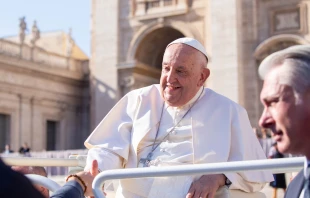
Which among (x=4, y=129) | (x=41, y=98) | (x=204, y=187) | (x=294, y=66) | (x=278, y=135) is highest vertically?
(x=294, y=66)

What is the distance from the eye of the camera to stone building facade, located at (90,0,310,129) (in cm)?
2111

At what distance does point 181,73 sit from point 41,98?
2326cm

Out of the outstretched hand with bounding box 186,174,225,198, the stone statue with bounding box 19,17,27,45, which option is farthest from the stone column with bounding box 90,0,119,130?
the outstretched hand with bounding box 186,174,225,198

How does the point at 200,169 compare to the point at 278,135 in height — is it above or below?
below

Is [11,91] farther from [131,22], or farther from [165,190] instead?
[165,190]

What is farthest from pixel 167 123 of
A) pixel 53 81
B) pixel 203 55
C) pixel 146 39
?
pixel 53 81

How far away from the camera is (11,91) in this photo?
82.9ft

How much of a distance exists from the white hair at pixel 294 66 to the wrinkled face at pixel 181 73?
1952 millimetres

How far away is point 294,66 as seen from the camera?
5.99 feet

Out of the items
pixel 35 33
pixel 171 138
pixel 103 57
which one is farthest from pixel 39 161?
pixel 35 33

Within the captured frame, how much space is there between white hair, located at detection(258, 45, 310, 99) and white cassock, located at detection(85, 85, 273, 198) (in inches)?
67.6

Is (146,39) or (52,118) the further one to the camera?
(52,118)

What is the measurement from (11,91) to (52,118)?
2666 mm

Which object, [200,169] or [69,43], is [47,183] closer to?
[200,169]
